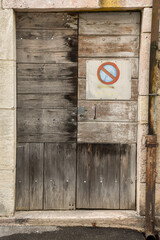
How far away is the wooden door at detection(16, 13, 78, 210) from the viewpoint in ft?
10.0

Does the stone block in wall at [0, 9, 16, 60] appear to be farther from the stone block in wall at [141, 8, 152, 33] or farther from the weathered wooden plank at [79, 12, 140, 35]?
the stone block in wall at [141, 8, 152, 33]

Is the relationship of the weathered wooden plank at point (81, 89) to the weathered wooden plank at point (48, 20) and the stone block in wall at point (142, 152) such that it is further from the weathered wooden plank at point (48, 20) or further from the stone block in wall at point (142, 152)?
the stone block in wall at point (142, 152)

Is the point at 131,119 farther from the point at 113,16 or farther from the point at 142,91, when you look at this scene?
the point at 113,16

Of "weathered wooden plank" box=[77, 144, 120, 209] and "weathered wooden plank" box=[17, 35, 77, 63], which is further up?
"weathered wooden plank" box=[17, 35, 77, 63]

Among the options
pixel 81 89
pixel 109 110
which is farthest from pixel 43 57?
pixel 109 110

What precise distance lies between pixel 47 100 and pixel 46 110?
0.12 m

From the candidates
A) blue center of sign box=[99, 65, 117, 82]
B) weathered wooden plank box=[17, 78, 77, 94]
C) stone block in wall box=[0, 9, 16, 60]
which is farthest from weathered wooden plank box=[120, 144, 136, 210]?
stone block in wall box=[0, 9, 16, 60]

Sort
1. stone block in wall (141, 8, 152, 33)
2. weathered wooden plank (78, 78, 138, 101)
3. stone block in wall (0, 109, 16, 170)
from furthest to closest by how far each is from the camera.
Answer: weathered wooden plank (78, 78, 138, 101) < stone block in wall (0, 109, 16, 170) < stone block in wall (141, 8, 152, 33)

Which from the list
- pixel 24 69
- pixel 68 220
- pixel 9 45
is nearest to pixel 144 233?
pixel 68 220

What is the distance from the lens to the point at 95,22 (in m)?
3.04

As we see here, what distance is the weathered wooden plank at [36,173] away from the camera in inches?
124

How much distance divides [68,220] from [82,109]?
1324 mm

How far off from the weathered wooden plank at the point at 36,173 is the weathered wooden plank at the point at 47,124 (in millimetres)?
134

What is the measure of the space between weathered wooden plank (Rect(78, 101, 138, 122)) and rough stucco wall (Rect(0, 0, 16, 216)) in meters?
0.83
